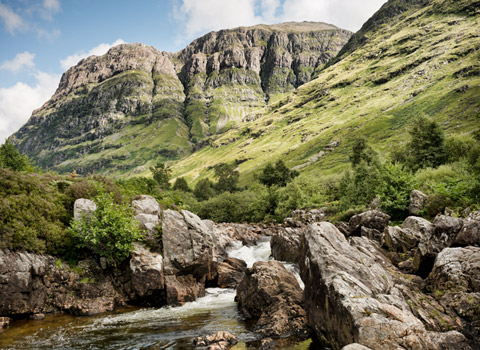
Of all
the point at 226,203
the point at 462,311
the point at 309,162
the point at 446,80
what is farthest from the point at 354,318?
the point at 446,80

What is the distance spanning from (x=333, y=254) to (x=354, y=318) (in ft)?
16.1

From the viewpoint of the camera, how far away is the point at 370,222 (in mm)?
37688

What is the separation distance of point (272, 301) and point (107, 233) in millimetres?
16566

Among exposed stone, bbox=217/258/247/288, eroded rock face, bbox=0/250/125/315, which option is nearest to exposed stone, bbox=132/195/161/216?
eroded rock face, bbox=0/250/125/315

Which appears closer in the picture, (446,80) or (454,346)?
(454,346)

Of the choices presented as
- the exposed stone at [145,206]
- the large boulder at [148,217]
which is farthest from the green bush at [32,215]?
the large boulder at [148,217]

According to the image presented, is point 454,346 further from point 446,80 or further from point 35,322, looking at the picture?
point 446,80

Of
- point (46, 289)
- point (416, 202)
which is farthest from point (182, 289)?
point (416, 202)

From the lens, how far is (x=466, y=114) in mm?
141250

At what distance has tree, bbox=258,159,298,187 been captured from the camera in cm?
11369

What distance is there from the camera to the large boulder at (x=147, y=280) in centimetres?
2572

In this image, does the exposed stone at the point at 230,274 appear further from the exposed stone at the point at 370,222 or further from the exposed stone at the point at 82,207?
the exposed stone at the point at 370,222

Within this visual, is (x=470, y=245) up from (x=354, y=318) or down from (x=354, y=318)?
up

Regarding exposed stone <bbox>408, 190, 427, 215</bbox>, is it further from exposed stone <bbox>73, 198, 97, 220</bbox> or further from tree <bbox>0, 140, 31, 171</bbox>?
tree <bbox>0, 140, 31, 171</bbox>
